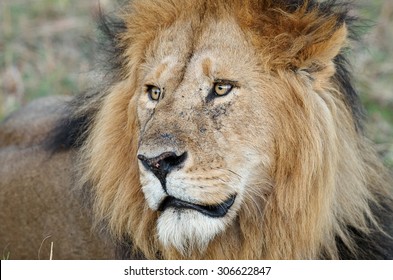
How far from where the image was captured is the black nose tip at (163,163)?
3256 millimetres

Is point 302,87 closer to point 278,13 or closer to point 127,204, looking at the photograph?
point 278,13

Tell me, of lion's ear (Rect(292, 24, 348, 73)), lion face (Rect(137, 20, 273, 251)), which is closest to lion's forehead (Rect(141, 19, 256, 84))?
lion face (Rect(137, 20, 273, 251))

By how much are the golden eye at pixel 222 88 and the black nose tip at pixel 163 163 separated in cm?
33

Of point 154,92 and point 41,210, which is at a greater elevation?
point 154,92

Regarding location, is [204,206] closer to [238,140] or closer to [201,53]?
[238,140]

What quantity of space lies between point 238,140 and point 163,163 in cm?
34

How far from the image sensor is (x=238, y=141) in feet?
11.2

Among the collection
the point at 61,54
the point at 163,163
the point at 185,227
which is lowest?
the point at 61,54

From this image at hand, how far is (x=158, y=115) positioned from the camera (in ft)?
11.5

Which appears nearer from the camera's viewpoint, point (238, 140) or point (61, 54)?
point (238, 140)

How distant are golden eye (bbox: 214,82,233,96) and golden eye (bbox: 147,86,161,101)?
0.27m

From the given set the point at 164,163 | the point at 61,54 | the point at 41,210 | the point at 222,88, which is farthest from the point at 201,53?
the point at 61,54

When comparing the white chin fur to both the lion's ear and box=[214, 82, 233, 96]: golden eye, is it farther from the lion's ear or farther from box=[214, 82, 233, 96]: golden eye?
the lion's ear
